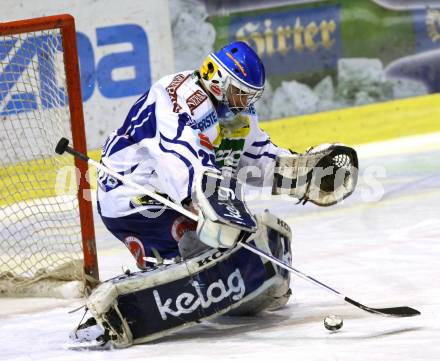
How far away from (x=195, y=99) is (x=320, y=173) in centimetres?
72

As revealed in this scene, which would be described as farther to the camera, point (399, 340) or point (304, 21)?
point (304, 21)

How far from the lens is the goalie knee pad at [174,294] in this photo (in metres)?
3.09

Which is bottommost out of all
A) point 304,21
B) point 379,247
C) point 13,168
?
point 379,247

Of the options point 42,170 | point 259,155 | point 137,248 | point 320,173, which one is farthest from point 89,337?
point 42,170

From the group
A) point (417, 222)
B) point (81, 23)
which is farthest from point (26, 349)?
point (81, 23)

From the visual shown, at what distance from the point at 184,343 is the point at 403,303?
76cm

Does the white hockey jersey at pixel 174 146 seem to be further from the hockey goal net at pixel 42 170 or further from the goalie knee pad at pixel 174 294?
the hockey goal net at pixel 42 170

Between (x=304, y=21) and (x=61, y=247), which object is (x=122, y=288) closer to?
(x=61, y=247)

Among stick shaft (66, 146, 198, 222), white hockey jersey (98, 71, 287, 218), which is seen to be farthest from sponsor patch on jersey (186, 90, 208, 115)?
stick shaft (66, 146, 198, 222)

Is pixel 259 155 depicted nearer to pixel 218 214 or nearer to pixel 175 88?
pixel 175 88

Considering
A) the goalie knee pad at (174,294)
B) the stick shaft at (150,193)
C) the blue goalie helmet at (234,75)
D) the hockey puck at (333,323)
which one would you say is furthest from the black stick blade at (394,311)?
the blue goalie helmet at (234,75)

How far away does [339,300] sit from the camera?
356cm

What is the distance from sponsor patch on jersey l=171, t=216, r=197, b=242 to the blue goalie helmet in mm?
401

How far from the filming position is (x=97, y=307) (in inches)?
120
